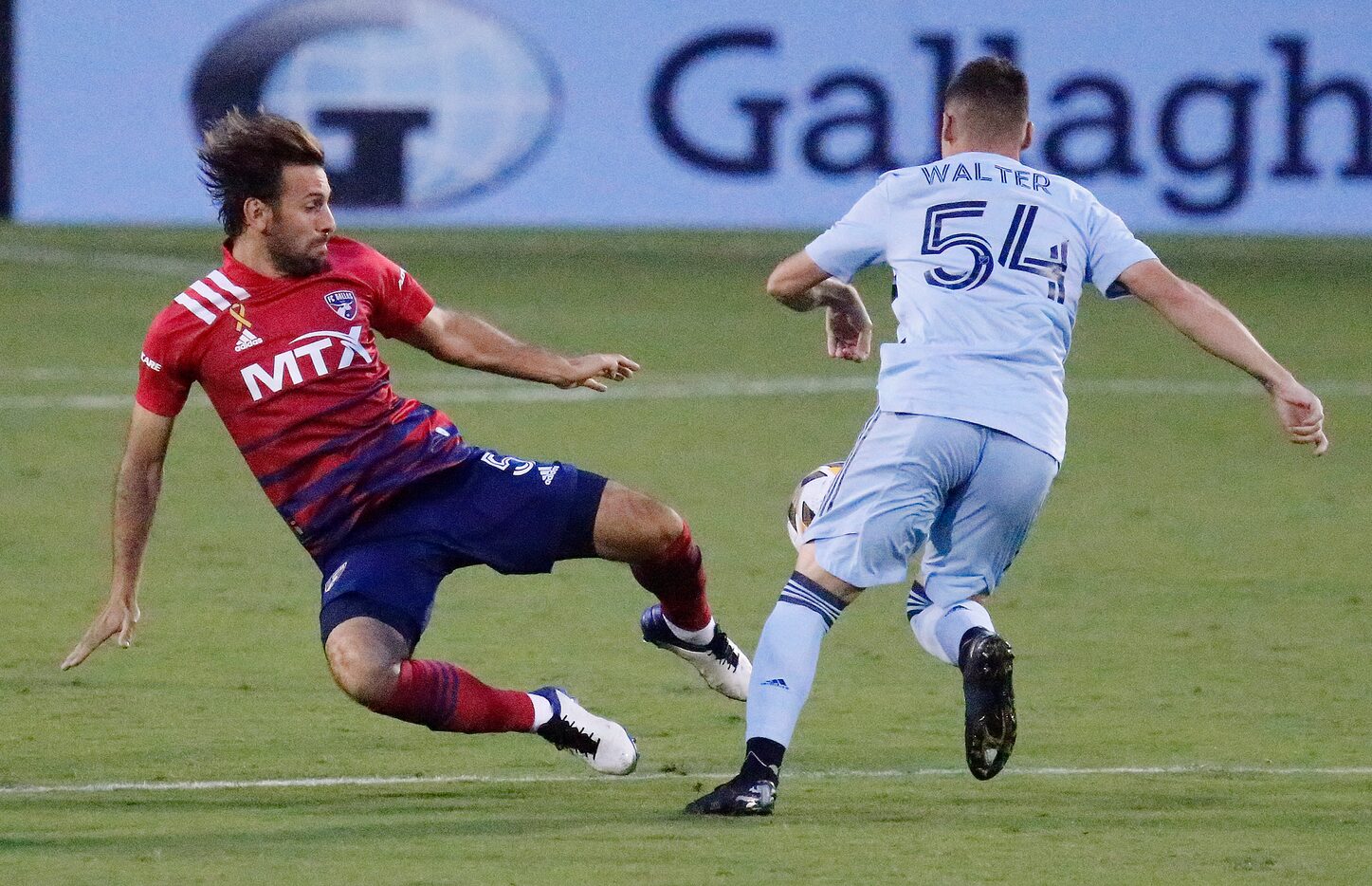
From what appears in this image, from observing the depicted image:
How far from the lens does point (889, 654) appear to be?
28.7 ft

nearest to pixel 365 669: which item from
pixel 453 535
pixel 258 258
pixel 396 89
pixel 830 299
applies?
pixel 453 535

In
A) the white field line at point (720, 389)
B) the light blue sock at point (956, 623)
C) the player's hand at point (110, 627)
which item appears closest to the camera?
the player's hand at point (110, 627)

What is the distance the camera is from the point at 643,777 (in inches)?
270

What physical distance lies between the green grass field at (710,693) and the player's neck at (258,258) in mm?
1318

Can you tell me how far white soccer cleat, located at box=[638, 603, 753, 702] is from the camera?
738cm

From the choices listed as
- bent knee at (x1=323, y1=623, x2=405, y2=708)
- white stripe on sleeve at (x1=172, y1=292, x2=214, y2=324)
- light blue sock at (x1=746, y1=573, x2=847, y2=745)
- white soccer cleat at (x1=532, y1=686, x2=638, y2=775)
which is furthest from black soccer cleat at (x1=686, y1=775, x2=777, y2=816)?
white stripe on sleeve at (x1=172, y1=292, x2=214, y2=324)

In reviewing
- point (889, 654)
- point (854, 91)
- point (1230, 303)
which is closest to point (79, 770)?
point (889, 654)

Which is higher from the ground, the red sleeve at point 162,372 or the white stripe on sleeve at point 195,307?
the white stripe on sleeve at point 195,307

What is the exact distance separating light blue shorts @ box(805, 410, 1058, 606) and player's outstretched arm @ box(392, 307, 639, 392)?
684 mm

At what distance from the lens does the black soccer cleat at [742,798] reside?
20.5 ft

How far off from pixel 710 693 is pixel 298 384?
6.78ft

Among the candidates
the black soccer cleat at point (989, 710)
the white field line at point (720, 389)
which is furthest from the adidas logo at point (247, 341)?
the white field line at point (720, 389)

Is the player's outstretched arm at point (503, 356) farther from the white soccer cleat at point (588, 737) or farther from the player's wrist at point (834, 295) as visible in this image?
the white soccer cleat at point (588, 737)

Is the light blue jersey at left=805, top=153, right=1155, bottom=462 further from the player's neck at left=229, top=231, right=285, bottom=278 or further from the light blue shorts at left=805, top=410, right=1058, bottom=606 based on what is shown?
the player's neck at left=229, top=231, right=285, bottom=278
